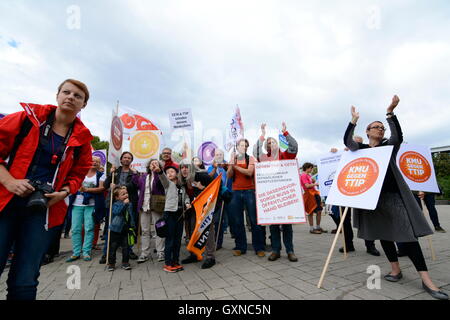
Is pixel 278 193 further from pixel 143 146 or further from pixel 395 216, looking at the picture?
pixel 143 146

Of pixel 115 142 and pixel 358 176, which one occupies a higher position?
pixel 115 142

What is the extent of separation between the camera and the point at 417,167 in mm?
3695

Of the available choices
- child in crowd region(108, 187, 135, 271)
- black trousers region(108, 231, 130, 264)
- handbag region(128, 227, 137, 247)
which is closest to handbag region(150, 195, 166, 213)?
child in crowd region(108, 187, 135, 271)

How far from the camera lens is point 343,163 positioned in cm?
299

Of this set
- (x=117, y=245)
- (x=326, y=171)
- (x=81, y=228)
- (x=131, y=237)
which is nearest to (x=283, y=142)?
(x=326, y=171)

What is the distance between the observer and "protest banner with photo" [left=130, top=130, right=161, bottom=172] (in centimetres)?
534

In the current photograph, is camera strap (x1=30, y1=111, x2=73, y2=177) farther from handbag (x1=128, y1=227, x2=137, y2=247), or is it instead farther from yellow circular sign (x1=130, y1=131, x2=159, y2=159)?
yellow circular sign (x1=130, y1=131, x2=159, y2=159)

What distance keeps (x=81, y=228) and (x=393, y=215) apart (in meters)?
5.19

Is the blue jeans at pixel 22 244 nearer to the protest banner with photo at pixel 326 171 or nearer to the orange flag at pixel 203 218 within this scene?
the orange flag at pixel 203 218

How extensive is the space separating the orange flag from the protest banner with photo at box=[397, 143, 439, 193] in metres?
3.07

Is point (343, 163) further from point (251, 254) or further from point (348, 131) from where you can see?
point (251, 254)

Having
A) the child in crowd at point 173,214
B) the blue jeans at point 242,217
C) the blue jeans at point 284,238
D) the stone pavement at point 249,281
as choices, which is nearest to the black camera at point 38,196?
the stone pavement at point 249,281

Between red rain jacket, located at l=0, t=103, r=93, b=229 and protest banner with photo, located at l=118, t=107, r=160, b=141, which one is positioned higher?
protest banner with photo, located at l=118, t=107, r=160, b=141

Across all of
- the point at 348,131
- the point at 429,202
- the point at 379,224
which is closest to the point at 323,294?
the point at 379,224
